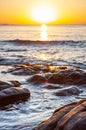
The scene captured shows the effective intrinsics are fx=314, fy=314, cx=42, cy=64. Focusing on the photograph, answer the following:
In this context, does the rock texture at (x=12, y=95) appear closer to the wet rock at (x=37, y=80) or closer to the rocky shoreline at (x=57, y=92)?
the rocky shoreline at (x=57, y=92)

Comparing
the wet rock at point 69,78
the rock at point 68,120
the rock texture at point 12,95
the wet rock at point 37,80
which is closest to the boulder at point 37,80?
the wet rock at point 37,80

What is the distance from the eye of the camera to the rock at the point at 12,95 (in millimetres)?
7019

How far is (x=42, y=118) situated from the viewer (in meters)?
5.74

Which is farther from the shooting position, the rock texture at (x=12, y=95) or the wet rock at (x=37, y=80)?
the wet rock at (x=37, y=80)

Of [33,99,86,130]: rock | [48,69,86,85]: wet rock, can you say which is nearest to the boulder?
[48,69,86,85]: wet rock

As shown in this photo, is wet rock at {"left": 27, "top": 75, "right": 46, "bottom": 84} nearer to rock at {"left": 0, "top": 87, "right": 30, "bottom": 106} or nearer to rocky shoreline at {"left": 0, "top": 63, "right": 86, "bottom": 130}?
rocky shoreline at {"left": 0, "top": 63, "right": 86, "bottom": 130}

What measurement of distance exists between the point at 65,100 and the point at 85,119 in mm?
3687

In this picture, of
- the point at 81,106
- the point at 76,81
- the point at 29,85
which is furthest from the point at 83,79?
the point at 81,106

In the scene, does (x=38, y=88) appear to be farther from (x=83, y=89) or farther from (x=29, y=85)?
(x=83, y=89)

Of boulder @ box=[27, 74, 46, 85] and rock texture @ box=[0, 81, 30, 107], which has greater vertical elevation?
boulder @ box=[27, 74, 46, 85]

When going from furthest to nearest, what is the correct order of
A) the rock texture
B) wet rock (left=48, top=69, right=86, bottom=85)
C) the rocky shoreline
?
wet rock (left=48, top=69, right=86, bottom=85), the rock texture, the rocky shoreline

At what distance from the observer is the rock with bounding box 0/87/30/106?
7.02 m

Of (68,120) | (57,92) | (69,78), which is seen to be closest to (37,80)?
(69,78)

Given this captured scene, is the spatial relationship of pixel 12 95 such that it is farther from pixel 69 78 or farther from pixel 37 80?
pixel 69 78
